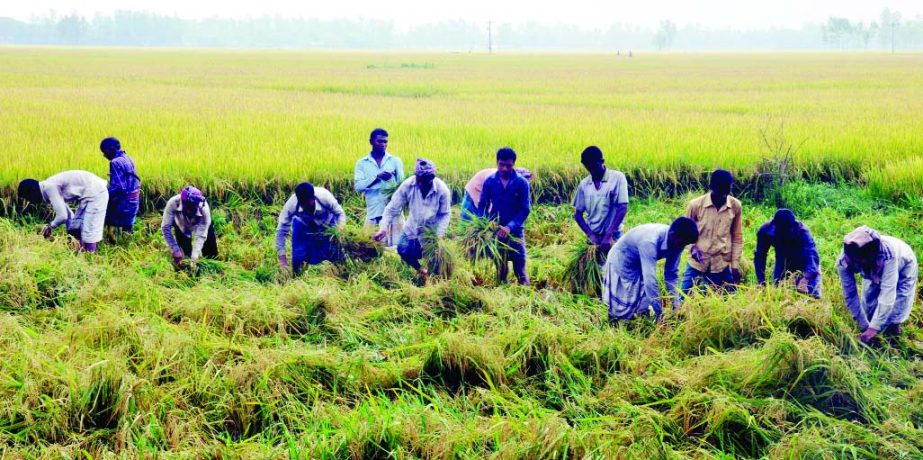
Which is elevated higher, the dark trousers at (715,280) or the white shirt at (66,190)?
the white shirt at (66,190)

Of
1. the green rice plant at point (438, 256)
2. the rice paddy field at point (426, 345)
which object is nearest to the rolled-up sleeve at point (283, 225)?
the rice paddy field at point (426, 345)

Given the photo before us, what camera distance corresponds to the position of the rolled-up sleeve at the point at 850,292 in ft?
15.7

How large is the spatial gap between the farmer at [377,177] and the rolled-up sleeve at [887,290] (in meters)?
3.55

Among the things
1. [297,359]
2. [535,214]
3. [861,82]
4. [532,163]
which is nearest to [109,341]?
[297,359]

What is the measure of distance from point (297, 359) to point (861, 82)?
27.6 metres

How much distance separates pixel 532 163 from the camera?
9602 millimetres

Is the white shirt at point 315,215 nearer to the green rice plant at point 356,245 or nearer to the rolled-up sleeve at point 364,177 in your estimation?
the green rice plant at point 356,245

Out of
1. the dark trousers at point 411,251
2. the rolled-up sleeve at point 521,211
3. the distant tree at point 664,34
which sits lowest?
the dark trousers at point 411,251

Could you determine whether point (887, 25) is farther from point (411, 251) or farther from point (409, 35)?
point (411, 251)

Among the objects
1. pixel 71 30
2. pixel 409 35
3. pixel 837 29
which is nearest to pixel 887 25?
pixel 837 29

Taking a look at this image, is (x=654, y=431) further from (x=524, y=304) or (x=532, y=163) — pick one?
(x=532, y=163)

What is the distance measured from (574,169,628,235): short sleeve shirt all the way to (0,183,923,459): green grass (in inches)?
24.4

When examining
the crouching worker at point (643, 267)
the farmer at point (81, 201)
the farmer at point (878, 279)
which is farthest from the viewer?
the farmer at point (81, 201)

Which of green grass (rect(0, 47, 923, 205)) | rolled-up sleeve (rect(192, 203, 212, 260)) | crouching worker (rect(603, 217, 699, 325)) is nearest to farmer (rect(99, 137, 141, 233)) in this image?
rolled-up sleeve (rect(192, 203, 212, 260))
